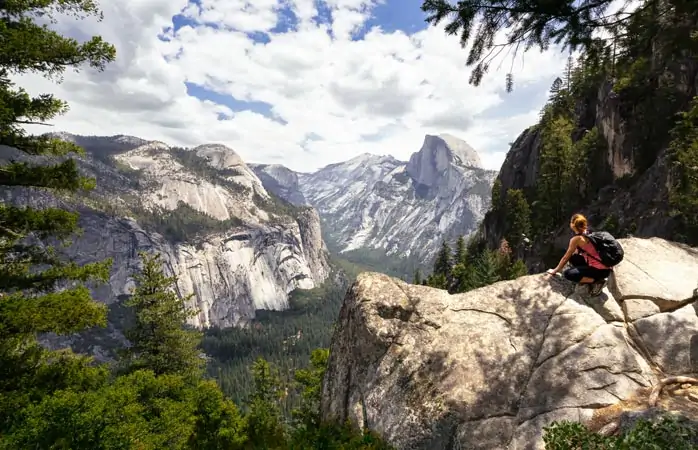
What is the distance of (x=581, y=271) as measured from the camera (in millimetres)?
10508

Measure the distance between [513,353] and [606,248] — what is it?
3.73m

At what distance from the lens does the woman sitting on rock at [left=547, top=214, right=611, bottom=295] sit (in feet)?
33.2

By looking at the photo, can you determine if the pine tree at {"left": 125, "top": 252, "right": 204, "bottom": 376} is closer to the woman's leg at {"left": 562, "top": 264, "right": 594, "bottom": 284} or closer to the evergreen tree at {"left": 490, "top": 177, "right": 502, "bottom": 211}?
the woman's leg at {"left": 562, "top": 264, "right": 594, "bottom": 284}

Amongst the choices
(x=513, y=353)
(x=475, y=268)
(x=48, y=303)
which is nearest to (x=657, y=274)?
(x=513, y=353)

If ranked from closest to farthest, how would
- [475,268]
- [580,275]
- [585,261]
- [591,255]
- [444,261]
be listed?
[591,255] < [585,261] < [580,275] < [475,268] < [444,261]

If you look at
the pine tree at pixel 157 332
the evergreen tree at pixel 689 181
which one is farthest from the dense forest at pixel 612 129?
the pine tree at pixel 157 332

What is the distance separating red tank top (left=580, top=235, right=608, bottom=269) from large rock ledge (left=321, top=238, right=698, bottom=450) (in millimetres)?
970

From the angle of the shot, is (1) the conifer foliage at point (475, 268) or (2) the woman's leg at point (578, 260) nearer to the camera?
(2) the woman's leg at point (578, 260)

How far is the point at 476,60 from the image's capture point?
779 cm

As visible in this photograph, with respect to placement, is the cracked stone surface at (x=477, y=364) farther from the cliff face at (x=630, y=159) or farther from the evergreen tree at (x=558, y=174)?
the evergreen tree at (x=558, y=174)

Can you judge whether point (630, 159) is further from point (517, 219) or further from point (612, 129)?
point (517, 219)

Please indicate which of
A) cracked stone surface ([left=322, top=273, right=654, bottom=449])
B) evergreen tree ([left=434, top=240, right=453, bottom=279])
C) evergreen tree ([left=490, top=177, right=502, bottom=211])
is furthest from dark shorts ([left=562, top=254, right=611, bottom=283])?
evergreen tree ([left=490, top=177, right=502, bottom=211])

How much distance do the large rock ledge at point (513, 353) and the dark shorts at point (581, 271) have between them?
44cm

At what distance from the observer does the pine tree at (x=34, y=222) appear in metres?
9.88
